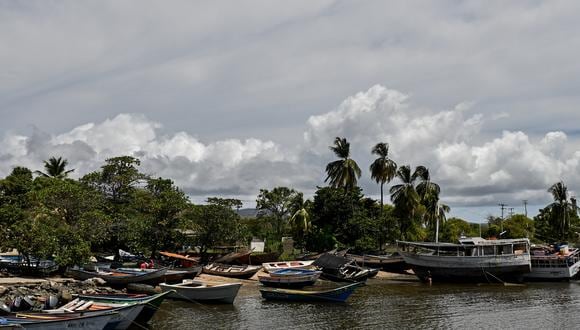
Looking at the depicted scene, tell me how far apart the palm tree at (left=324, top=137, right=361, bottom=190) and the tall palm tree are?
4875 millimetres

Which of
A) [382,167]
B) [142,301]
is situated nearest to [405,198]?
[382,167]

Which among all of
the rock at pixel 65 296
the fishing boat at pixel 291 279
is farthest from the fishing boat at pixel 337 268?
the rock at pixel 65 296

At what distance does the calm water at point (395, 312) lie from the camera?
A: 2703 cm

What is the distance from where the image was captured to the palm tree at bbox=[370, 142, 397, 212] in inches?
2603

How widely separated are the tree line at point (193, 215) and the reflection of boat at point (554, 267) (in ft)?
35.1

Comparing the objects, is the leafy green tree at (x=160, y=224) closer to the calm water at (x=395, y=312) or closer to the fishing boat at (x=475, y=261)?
the calm water at (x=395, y=312)

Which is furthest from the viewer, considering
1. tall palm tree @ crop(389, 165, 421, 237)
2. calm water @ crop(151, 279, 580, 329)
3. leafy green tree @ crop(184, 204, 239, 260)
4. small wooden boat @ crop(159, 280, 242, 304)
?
tall palm tree @ crop(389, 165, 421, 237)

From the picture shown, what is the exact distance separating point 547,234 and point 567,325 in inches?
2264

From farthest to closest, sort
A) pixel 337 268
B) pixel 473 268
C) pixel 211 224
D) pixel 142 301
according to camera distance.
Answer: pixel 211 224, pixel 473 268, pixel 337 268, pixel 142 301

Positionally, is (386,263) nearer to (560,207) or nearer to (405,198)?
(405,198)

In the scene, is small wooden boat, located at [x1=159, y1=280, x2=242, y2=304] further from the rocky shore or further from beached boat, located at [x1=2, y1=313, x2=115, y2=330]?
beached boat, located at [x1=2, y1=313, x2=115, y2=330]

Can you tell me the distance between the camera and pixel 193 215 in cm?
5131

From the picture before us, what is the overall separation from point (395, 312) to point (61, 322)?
1755 centimetres

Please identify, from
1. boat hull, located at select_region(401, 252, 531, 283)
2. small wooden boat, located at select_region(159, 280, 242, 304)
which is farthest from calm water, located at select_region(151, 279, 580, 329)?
boat hull, located at select_region(401, 252, 531, 283)
